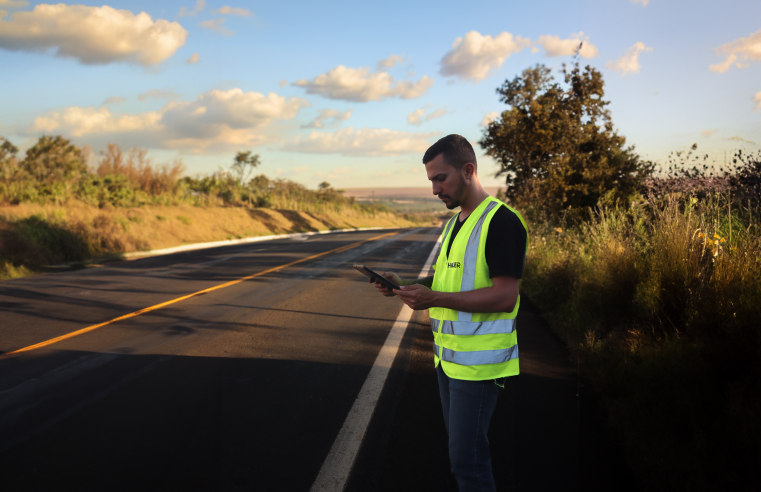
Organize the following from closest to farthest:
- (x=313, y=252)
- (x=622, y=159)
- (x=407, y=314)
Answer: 1. (x=407, y=314)
2. (x=622, y=159)
3. (x=313, y=252)

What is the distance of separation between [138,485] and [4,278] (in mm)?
11388

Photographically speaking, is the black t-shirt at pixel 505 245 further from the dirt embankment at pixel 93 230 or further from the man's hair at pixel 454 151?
the dirt embankment at pixel 93 230

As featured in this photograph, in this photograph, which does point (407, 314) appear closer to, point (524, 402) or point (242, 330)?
point (242, 330)

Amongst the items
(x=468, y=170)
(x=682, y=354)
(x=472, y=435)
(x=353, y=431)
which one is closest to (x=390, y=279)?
(x=468, y=170)

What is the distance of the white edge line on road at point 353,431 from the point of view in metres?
3.22

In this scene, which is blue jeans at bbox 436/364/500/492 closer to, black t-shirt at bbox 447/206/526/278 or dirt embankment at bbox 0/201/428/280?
black t-shirt at bbox 447/206/526/278

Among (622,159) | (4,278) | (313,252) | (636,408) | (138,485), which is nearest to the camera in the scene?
(138,485)

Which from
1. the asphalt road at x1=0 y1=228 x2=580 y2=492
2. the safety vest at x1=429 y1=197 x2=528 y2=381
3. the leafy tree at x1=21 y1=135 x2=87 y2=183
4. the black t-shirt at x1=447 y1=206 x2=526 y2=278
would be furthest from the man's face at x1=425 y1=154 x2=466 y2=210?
the leafy tree at x1=21 y1=135 x2=87 y2=183

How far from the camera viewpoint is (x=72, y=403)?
4.40 m

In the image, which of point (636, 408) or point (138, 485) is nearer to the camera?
point (138, 485)

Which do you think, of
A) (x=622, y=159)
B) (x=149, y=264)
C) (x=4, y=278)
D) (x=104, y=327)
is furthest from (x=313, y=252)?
(x=104, y=327)

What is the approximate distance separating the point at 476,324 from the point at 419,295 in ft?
0.99

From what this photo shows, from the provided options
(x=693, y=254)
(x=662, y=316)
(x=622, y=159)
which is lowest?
(x=662, y=316)

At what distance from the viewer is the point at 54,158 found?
27.6 meters
